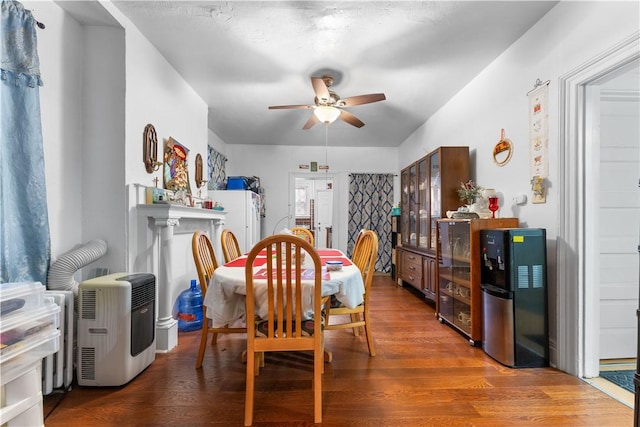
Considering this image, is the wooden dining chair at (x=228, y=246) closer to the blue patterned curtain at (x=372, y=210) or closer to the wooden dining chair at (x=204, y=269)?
the wooden dining chair at (x=204, y=269)

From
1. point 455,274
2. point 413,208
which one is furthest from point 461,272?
point 413,208

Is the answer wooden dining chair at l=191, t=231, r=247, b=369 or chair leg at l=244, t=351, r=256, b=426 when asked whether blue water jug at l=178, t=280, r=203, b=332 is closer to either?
wooden dining chair at l=191, t=231, r=247, b=369

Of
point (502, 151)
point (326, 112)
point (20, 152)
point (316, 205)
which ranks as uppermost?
point (326, 112)

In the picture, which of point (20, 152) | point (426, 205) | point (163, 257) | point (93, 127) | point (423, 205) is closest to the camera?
point (20, 152)

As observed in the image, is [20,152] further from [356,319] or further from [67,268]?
[356,319]

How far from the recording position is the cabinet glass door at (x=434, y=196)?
3.25m

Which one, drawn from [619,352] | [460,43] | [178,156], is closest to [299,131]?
[178,156]

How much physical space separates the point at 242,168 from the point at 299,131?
1531mm

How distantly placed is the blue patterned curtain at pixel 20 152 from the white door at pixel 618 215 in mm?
3563

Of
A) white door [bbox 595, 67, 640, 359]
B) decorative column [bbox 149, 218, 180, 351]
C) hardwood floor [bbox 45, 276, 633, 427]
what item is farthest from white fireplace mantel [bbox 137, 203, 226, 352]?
white door [bbox 595, 67, 640, 359]

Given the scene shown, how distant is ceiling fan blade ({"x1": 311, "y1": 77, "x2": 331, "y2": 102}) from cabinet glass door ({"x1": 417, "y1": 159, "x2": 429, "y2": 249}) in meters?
1.62

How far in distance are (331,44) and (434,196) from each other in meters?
1.97

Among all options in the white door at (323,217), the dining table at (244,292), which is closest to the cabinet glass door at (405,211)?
the white door at (323,217)

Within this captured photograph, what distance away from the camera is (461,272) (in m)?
2.60
